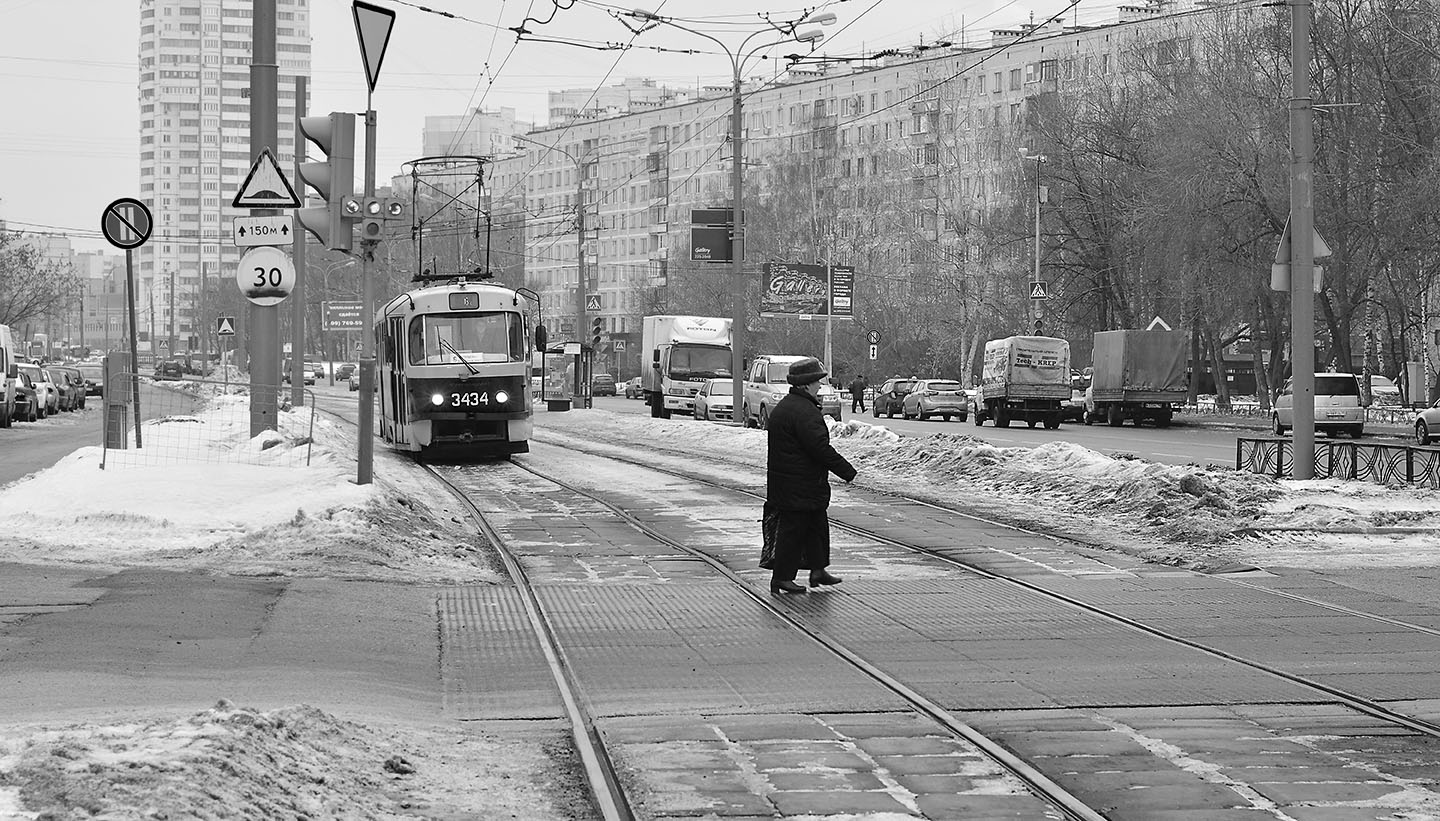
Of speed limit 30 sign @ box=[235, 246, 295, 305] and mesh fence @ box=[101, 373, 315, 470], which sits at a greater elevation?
speed limit 30 sign @ box=[235, 246, 295, 305]

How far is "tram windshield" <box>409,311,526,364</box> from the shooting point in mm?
27641

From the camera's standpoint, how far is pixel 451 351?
90.7 feet

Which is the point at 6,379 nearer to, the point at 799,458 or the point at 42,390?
the point at 42,390

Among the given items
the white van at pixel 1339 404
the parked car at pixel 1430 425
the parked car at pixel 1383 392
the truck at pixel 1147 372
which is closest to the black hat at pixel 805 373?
the parked car at pixel 1430 425

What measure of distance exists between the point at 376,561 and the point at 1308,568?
24.1 ft

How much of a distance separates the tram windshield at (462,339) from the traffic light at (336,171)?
10.8 metres

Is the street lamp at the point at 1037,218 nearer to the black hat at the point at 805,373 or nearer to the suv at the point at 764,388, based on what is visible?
the suv at the point at 764,388

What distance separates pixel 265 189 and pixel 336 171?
1.28 metres

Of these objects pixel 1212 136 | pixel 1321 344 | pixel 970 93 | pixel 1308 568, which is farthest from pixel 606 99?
pixel 1308 568

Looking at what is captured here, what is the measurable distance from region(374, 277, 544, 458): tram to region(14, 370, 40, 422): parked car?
78.4 ft

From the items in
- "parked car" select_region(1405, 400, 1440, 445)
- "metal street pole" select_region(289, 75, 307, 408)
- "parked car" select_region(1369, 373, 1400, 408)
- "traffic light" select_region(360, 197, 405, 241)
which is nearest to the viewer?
"traffic light" select_region(360, 197, 405, 241)

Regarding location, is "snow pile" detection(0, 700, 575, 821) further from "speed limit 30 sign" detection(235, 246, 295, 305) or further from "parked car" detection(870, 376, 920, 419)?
"parked car" detection(870, 376, 920, 419)

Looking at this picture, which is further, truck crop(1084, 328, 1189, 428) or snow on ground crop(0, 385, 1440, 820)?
truck crop(1084, 328, 1189, 428)

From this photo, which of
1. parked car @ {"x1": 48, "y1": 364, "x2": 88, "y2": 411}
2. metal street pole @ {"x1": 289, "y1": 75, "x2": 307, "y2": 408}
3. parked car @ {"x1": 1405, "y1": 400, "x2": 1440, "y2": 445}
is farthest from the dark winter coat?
parked car @ {"x1": 48, "y1": 364, "x2": 88, "y2": 411}
